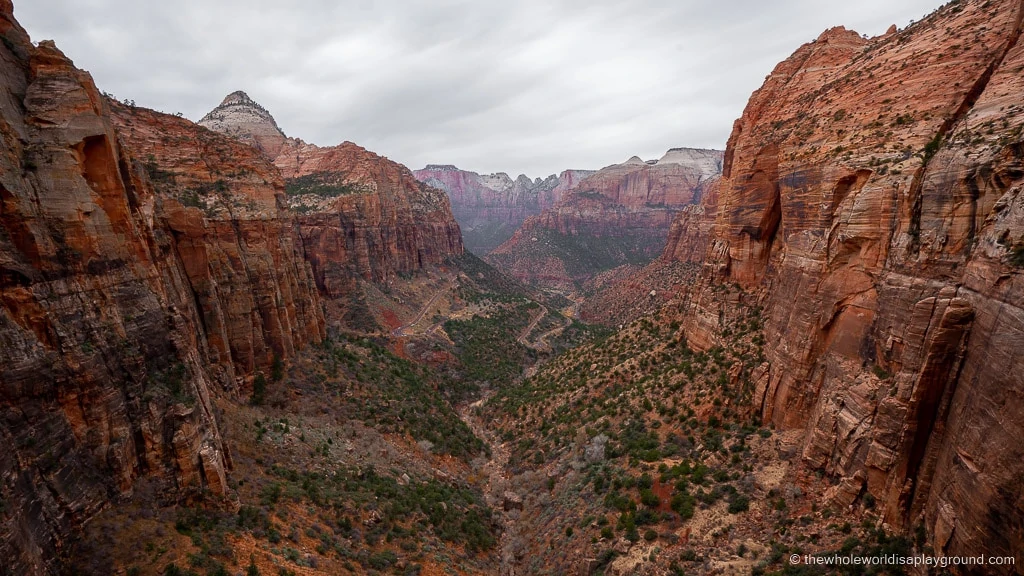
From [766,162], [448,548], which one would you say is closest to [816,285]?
[766,162]

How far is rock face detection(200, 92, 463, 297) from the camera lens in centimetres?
5941

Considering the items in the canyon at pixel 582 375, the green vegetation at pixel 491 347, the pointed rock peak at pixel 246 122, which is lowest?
the green vegetation at pixel 491 347

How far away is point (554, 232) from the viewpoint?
16538 cm

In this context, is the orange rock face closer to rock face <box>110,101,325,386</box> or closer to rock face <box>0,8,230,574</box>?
rock face <box>110,101,325,386</box>

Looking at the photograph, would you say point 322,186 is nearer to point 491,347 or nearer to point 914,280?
point 491,347

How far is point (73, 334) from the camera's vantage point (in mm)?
13727

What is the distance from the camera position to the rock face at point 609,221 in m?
148

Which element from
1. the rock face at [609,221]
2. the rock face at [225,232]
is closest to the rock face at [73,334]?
the rock face at [225,232]

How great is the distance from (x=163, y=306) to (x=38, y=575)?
9534mm

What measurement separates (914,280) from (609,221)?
160593 millimetres

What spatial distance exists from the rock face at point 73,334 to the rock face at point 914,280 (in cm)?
2485

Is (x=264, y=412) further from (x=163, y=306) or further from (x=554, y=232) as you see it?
(x=554, y=232)

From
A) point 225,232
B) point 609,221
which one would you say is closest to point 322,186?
point 225,232

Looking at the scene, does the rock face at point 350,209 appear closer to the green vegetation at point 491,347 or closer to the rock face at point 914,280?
the green vegetation at point 491,347
